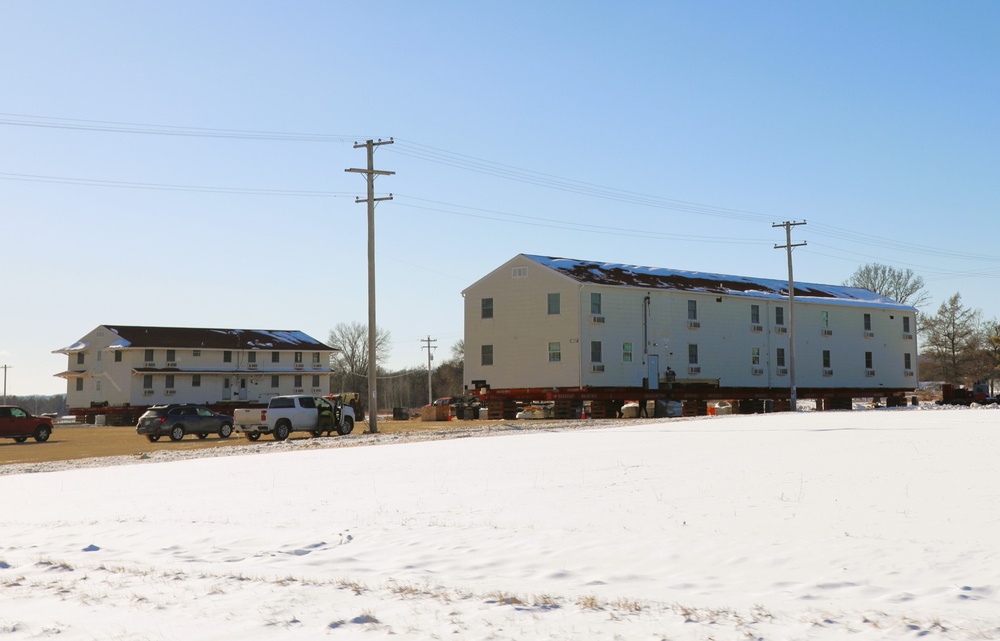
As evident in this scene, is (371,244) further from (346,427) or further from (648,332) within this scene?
(648,332)

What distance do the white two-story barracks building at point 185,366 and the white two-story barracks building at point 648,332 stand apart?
40.9m

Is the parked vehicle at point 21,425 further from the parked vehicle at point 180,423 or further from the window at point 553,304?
the window at point 553,304

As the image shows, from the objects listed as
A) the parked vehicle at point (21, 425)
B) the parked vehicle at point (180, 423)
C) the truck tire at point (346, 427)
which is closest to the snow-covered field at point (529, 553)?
the truck tire at point (346, 427)

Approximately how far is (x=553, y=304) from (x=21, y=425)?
27631 mm

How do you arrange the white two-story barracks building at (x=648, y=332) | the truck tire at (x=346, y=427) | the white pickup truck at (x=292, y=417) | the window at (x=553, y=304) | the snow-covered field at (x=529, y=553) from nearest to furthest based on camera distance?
the snow-covered field at (x=529, y=553) < the white pickup truck at (x=292, y=417) < the truck tire at (x=346, y=427) < the white two-story barracks building at (x=648, y=332) < the window at (x=553, y=304)

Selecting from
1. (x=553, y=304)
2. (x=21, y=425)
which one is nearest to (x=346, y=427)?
(x=21, y=425)

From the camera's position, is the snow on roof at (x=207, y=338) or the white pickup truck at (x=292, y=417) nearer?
the white pickup truck at (x=292, y=417)

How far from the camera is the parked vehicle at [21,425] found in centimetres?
4872

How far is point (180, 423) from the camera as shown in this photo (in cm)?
4700

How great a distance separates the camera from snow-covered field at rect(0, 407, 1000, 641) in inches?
307

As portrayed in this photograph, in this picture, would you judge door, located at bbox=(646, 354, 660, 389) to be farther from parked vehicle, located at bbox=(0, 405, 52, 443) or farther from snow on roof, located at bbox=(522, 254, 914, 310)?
parked vehicle, located at bbox=(0, 405, 52, 443)

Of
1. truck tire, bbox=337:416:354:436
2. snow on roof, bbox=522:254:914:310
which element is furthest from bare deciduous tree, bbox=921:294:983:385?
truck tire, bbox=337:416:354:436

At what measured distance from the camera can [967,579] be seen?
866 cm

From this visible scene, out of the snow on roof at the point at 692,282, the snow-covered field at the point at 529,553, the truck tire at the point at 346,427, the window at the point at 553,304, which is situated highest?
the snow on roof at the point at 692,282
